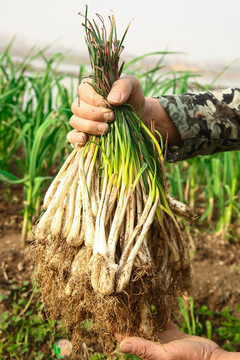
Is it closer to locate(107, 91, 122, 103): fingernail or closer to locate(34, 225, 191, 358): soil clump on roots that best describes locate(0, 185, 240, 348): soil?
locate(34, 225, 191, 358): soil clump on roots

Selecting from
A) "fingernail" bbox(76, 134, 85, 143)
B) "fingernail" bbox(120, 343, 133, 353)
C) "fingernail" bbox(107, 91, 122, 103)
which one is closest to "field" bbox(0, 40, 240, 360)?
"fingernail" bbox(120, 343, 133, 353)

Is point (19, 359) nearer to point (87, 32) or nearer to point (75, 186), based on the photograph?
point (75, 186)

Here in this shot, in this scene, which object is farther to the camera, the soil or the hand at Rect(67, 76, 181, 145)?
the soil

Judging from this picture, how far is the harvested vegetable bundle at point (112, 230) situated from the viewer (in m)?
0.95

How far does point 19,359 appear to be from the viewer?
148cm

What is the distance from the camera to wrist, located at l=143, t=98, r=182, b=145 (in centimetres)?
129

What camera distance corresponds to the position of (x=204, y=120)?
54.7 inches

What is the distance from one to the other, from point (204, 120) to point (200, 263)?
0.93 meters

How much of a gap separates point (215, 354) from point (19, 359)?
2.49 ft

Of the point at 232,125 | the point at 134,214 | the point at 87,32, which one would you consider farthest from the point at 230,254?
the point at 87,32

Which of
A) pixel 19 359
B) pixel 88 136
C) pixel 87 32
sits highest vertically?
pixel 87 32

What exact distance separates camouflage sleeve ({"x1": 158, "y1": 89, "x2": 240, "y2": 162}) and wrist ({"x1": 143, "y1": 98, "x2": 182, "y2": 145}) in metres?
0.02

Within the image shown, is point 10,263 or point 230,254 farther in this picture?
point 230,254

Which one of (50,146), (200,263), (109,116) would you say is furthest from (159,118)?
(200,263)
